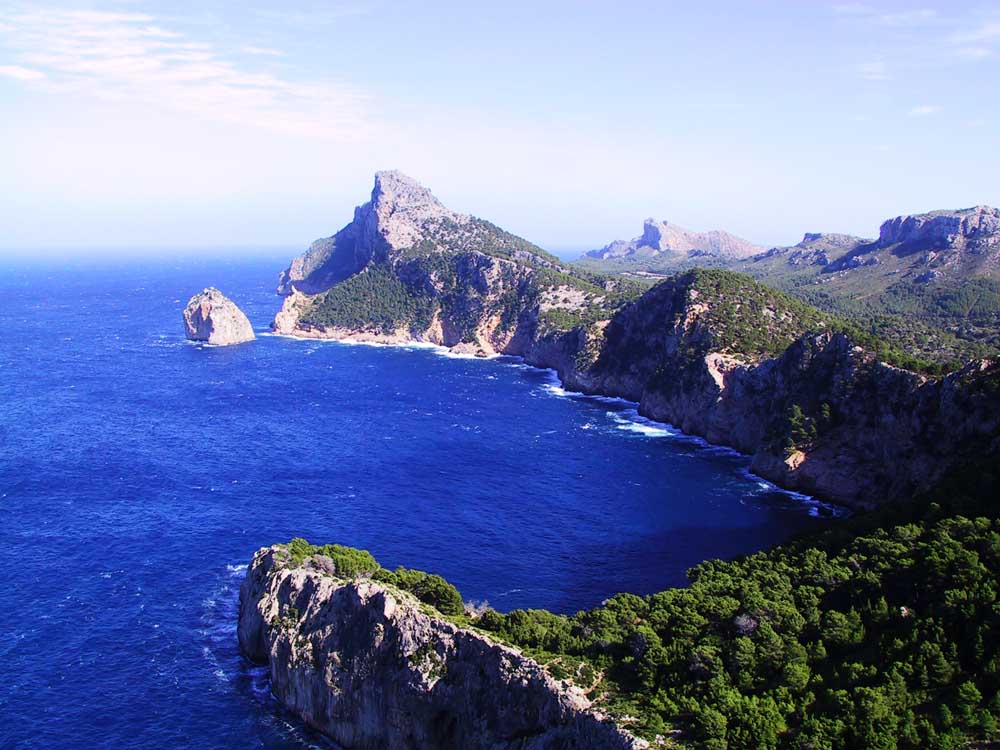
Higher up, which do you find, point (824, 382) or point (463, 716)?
point (824, 382)

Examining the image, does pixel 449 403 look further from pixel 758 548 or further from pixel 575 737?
pixel 575 737

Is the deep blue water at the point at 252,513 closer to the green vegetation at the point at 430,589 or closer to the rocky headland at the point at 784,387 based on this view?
the rocky headland at the point at 784,387

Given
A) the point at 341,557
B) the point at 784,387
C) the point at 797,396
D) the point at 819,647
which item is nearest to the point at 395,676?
the point at 341,557

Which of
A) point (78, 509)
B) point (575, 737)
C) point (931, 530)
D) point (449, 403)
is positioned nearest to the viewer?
point (575, 737)

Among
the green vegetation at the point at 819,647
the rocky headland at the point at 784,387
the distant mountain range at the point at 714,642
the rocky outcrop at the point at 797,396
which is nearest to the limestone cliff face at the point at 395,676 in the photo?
the distant mountain range at the point at 714,642

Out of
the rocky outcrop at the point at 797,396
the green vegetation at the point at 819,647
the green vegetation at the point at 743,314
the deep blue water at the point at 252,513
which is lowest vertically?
the deep blue water at the point at 252,513

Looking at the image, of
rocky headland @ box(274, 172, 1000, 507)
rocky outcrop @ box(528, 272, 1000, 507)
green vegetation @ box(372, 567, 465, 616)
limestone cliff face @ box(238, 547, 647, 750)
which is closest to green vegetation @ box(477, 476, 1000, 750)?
limestone cliff face @ box(238, 547, 647, 750)

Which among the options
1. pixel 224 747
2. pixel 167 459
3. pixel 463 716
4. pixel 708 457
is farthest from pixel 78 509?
pixel 708 457
